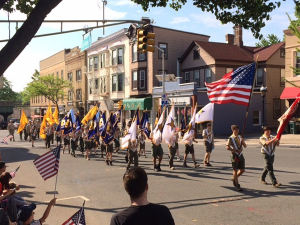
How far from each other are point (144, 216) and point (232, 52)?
34.3 metres

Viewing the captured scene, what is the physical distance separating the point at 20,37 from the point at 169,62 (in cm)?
3409

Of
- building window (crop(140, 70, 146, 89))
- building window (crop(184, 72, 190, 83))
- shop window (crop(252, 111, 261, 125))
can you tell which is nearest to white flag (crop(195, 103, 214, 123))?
shop window (crop(252, 111, 261, 125))

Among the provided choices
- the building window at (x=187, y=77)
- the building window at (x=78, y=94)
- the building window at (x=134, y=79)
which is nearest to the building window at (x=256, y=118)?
the building window at (x=187, y=77)

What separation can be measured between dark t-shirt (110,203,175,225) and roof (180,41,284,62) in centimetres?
3105

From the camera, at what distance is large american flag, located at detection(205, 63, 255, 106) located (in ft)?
32.5

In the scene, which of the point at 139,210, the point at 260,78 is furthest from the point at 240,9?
the point at 260,78

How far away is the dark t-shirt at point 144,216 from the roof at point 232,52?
3105 cm

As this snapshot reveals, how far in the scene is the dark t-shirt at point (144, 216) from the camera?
10.0ft

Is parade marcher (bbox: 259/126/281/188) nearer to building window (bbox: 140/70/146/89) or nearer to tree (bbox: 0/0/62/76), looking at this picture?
tree (bbox: 0/0/62/76)

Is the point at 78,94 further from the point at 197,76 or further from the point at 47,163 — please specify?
the point at 47,163

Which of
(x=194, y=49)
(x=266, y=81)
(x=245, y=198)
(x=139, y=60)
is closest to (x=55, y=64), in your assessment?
(x=139, y=60)

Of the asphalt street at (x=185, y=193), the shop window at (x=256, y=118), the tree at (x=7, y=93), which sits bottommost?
the asphalt street at (x=185, y=193)

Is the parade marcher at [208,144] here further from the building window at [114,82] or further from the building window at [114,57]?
the building window at [114,57]

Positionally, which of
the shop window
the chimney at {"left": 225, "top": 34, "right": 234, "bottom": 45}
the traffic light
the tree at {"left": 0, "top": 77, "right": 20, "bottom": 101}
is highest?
the chimney at {"left": 225, "top": 34, "right": 234, "bottom": 45}
